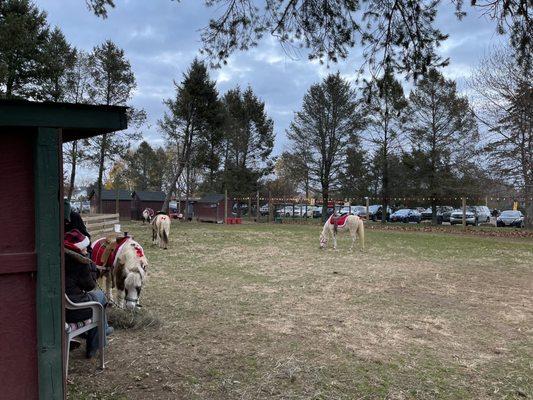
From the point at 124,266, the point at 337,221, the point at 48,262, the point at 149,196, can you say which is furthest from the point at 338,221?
the point at 149,196

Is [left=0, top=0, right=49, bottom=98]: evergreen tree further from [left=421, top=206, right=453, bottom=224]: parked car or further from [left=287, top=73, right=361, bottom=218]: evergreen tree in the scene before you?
[left=421, top=206, right=453, bottom=224]: parked car

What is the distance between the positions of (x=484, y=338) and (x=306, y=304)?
2.59m

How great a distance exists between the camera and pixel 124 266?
5.54 meters

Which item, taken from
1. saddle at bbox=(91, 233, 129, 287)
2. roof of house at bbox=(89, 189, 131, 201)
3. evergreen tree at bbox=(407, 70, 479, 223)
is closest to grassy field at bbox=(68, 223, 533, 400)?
saddle at bbox=(91, 233, 129, 287)

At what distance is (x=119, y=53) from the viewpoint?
31531 mm

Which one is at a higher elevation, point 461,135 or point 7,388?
point 461,135

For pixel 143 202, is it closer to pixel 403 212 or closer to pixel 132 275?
pixel 403 212

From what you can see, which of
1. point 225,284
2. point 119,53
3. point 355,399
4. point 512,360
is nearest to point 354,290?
point 225,284

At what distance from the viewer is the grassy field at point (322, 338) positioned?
12.6 ft

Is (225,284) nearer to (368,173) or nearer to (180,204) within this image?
(368,173)

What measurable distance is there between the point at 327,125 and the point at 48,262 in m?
33.6

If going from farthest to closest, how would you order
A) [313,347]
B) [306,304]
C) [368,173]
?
[368,173]
[306,304]
[313,347]

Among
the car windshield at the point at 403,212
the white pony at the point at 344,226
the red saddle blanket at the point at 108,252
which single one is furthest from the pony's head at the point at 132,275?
the car windshield at the point at 403,212

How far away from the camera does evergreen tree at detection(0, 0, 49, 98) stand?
51.5ft
